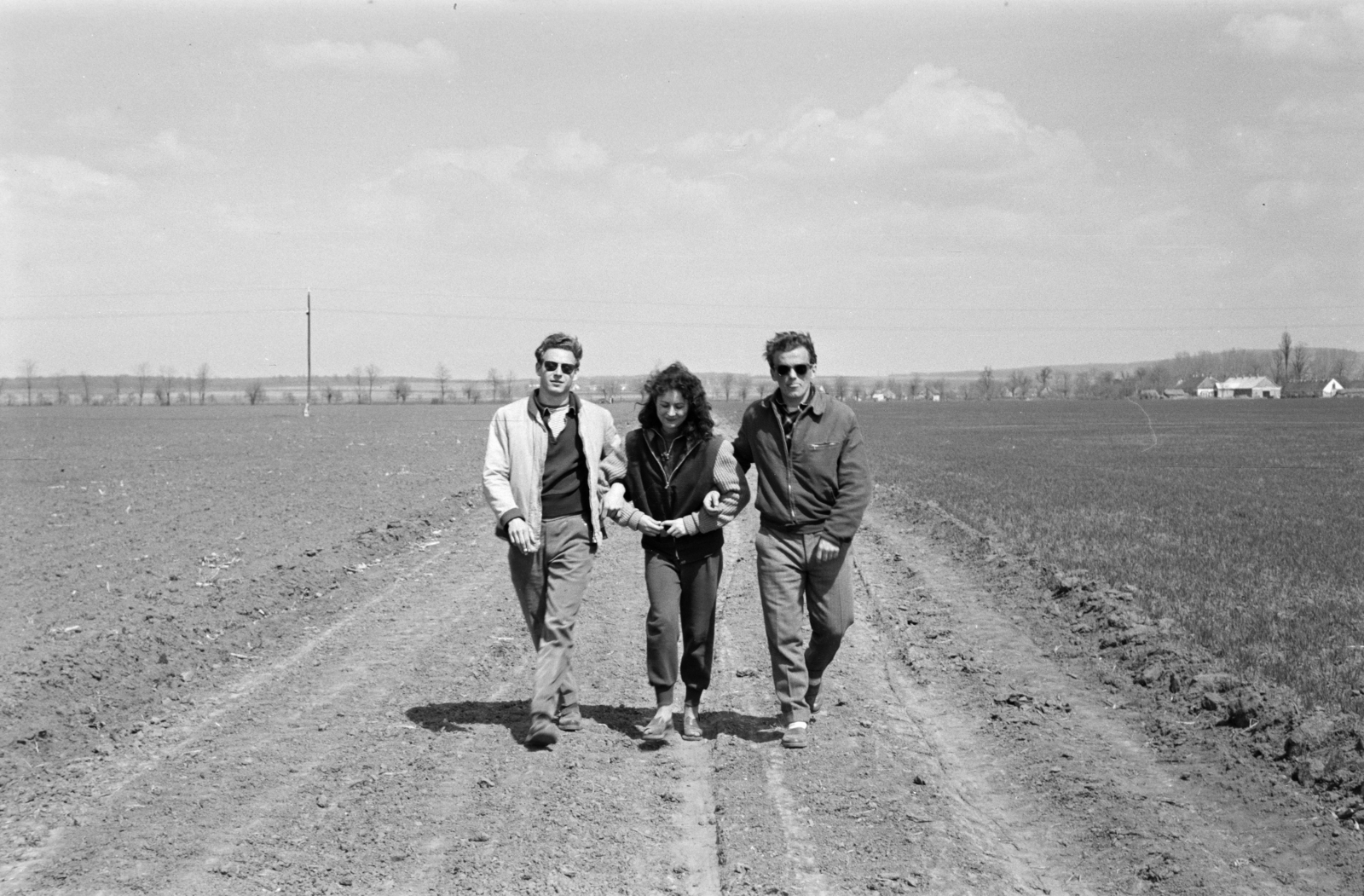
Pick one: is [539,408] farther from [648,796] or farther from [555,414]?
[648,796]

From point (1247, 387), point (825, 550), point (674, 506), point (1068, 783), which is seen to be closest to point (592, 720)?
point (674, 506)

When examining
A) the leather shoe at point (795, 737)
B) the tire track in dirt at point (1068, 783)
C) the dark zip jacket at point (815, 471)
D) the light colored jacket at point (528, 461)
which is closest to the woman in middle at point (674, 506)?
the light colored jacket at point (528, 461)

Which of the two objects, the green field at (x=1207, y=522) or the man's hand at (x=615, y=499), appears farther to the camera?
the green field at (x=1207, y=522)

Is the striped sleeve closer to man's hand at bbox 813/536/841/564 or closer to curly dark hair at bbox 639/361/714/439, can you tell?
curly dark hair at bbox 639/361/714/439

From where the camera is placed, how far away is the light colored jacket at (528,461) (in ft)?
20.5

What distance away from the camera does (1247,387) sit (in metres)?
181

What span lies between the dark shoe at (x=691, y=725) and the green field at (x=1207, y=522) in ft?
12.5

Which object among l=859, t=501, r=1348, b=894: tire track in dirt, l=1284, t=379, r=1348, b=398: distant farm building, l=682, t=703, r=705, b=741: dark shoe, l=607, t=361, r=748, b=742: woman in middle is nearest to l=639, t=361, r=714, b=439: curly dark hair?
l=607, t=361, r=748, b=742: woman in middle

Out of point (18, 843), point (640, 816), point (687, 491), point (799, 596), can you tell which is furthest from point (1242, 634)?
point (18, 843)

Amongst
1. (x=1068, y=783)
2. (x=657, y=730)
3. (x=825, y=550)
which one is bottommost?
(x=1068, y=783)

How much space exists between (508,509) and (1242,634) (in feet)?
20.0

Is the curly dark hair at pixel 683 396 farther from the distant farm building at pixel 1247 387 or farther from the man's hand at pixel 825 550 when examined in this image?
the distant farm building at pixel 1247 387

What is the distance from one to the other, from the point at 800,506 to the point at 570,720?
5.86 feet

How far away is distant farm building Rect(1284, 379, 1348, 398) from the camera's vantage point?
155250 mm
